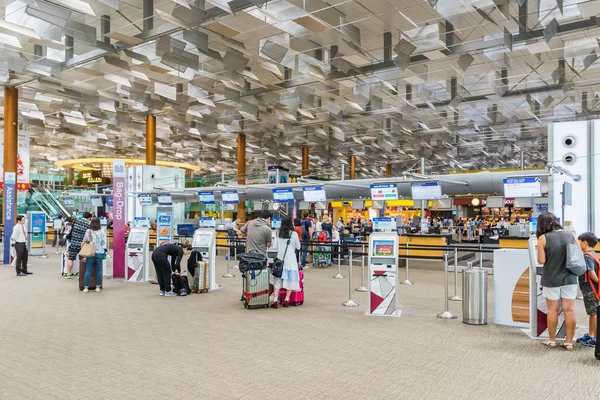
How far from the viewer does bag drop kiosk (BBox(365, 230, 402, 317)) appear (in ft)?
22.5

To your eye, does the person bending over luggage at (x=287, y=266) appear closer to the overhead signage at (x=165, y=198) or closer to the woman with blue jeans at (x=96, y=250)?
Answer: the woman with blue jeans at (x=96, y=250)

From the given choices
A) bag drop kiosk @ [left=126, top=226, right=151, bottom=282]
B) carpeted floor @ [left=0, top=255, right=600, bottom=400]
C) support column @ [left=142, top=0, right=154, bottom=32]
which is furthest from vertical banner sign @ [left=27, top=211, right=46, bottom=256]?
support column @ [left=142, top=0, right=154, bottom=32]

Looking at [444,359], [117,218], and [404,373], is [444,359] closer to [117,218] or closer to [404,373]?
[404,373]

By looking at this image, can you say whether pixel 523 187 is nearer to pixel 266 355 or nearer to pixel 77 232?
pixel 266 355

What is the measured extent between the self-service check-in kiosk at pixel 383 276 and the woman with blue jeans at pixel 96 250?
527cm

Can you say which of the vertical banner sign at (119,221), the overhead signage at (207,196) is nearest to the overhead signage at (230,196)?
the overhead signage at (207,196)

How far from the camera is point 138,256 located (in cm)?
1066

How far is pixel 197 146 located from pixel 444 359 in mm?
23797

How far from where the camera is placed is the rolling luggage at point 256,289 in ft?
24.2

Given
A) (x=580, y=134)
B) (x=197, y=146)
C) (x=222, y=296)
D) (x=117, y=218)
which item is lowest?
(x=222, y=296)

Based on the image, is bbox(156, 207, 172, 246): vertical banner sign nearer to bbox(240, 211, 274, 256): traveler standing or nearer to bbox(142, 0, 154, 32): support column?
bbox(142, 0, 154, 32): support column

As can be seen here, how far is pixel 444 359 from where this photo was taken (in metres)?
4.74

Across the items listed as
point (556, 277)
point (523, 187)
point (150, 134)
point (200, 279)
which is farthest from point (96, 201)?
point (556, 277)

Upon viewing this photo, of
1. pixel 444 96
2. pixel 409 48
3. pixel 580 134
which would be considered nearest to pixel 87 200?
pixel 444 96
